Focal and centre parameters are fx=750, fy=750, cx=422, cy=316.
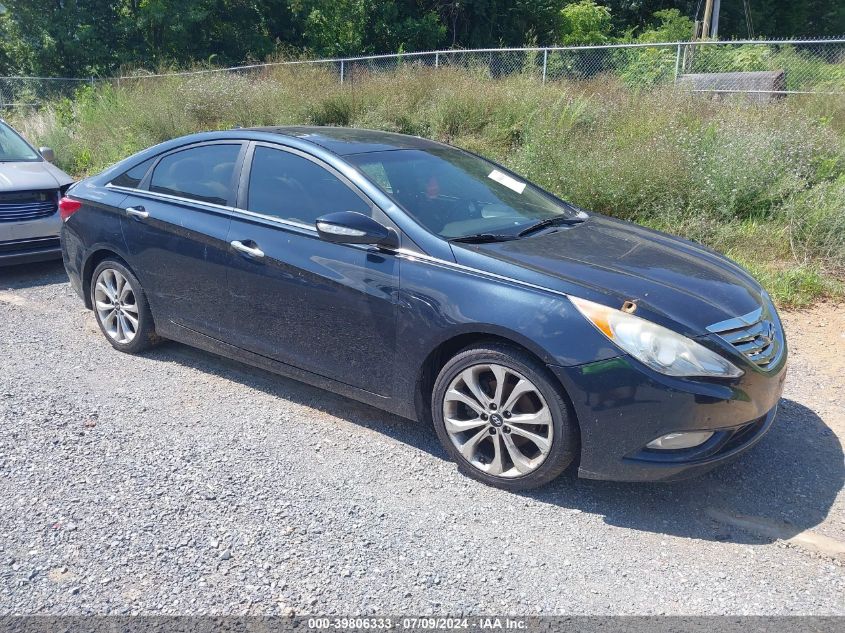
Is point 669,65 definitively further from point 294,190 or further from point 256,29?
point 256,29

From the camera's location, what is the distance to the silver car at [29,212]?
7.51 meters

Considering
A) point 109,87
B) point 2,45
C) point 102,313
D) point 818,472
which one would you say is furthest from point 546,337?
point 2,45

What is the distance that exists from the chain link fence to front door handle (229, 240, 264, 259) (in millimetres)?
8406

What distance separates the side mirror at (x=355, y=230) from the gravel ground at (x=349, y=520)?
3.78 feet

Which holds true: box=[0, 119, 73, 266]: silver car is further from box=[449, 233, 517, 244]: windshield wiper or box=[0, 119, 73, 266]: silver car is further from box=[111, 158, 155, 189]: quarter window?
box=[449, 233, 517, 244]: windshield wiper

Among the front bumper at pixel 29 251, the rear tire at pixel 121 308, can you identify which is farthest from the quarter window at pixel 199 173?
the front bumper at pixel 29 251

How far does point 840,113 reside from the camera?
9.86 m

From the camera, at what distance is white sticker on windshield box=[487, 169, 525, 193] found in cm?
498

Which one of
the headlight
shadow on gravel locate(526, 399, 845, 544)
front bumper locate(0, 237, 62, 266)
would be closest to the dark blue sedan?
the headlight

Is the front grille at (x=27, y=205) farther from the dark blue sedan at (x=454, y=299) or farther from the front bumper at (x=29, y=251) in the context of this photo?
the dark blue sedan at (x=454, y=299)

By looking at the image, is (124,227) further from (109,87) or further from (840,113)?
(109,87)

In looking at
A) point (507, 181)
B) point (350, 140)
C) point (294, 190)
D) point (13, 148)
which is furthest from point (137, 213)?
point (13, 148)

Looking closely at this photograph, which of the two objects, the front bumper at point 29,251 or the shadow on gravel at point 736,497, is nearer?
the shadow on gravel at point 736,497

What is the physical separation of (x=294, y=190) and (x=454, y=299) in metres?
1.38
